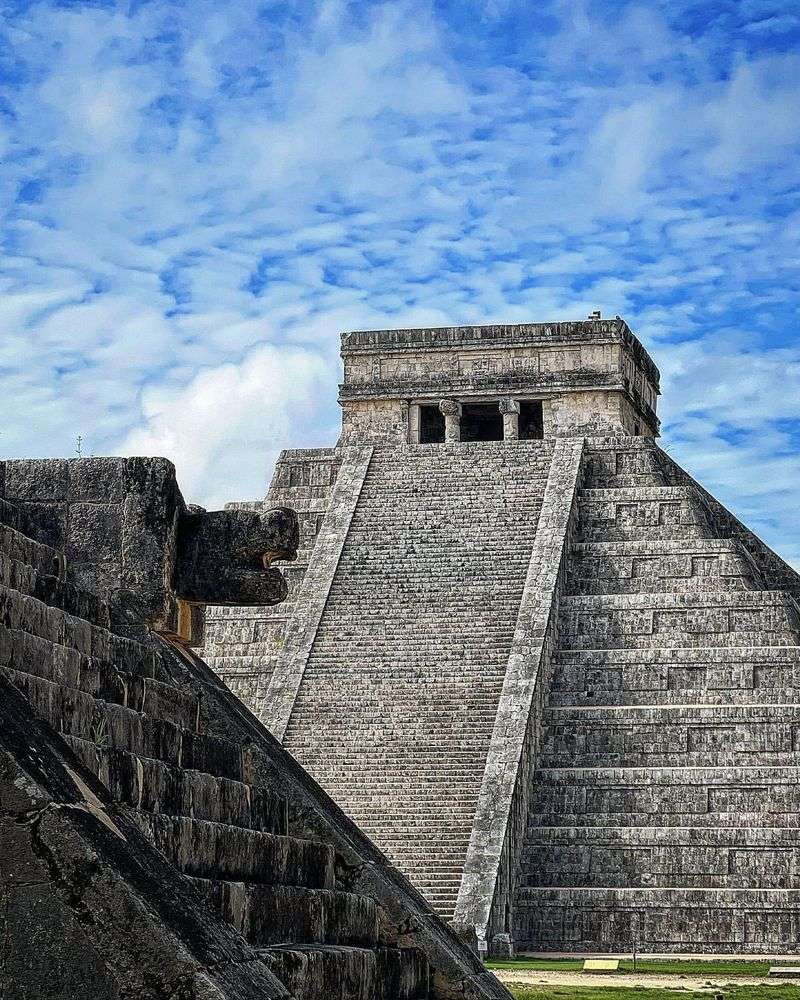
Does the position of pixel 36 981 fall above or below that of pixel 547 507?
below

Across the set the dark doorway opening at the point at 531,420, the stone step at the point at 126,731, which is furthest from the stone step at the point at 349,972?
the dark doorway opening at the point at 531,420

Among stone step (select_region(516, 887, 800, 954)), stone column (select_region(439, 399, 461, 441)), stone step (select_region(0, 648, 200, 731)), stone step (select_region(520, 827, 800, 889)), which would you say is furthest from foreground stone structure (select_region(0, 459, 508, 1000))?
stone column (select_region(439, 399, 461, 441))

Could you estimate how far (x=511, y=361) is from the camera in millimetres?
30266

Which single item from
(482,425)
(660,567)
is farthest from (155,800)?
(482,425)

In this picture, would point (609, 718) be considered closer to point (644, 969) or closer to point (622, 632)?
point (622, 632)

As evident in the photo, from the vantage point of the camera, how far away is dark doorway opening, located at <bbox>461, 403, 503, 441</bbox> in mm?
31359

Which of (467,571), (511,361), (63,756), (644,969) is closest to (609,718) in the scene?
(467,571)

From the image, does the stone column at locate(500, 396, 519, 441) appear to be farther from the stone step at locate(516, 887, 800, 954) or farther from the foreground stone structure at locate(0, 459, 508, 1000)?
the foreground stone structure at locate(0, 459, 508, 1000)

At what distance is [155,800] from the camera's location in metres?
6.93

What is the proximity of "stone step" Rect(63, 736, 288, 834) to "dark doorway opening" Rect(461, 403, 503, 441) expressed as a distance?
23117 mm

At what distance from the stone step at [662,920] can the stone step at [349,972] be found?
42.3ft

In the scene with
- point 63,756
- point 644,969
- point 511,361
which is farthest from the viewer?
point 511,361

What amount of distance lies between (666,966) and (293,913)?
12200mm

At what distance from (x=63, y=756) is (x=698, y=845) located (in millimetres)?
16703
